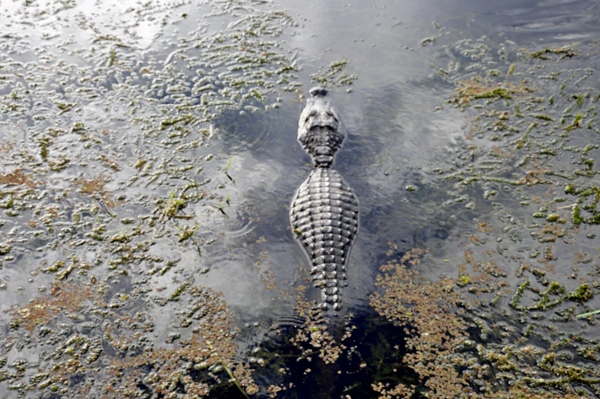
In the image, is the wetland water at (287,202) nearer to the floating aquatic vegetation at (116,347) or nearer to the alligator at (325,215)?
the floating aquatic vegetation at (116,347)

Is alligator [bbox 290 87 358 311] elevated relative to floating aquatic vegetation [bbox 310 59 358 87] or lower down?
lower down

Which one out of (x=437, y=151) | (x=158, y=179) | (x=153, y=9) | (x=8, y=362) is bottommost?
(x=8, y=362)

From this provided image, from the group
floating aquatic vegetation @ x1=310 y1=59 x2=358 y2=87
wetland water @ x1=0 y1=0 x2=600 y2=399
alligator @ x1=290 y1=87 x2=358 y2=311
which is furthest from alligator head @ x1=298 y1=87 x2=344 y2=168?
floating aquatic vegetation @ x1=310 y1=59 x2=358 y2=87

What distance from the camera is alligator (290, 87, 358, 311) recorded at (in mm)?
3572

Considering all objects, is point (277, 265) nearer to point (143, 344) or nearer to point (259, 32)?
point (143, 344)

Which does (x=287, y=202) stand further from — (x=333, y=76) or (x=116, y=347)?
(x=333, y=76)

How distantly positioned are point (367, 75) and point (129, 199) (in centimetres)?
395

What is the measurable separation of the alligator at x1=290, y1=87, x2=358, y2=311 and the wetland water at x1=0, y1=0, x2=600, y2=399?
A: 0.16 meters

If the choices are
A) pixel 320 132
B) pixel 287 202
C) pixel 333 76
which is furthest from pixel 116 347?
pixel 333 76

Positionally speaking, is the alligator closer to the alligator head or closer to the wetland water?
the alligator head

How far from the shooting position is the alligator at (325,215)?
11.7 ft

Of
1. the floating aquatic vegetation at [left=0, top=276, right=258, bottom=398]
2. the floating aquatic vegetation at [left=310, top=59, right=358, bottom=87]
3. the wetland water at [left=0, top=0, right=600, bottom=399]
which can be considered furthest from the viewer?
the floating aquatic vegetation at [left=310, top=59, right=358, bottom=87]

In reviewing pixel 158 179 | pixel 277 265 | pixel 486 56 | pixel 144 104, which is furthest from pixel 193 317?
pixel 486 56

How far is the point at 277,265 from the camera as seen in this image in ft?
12.3
